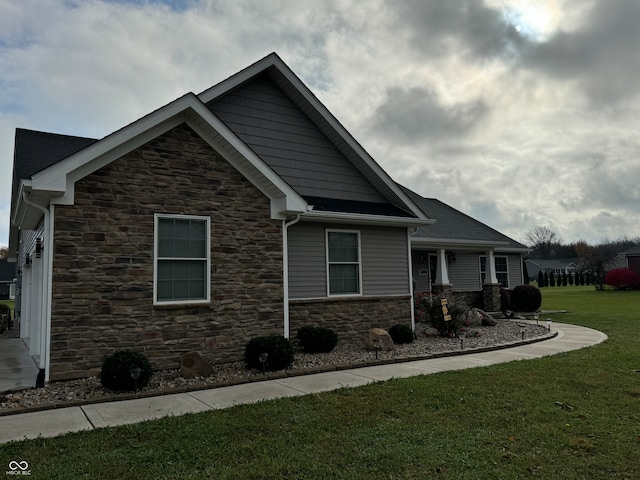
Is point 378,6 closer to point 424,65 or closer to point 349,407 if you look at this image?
point 424,65

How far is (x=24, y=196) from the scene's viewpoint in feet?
24.3

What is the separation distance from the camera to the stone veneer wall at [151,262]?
24.5ft

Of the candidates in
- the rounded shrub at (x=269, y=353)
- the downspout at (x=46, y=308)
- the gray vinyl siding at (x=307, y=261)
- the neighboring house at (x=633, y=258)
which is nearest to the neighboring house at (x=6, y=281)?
the gray vinyl siding at (x=307, y=261)

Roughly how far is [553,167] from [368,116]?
1178 centimetres

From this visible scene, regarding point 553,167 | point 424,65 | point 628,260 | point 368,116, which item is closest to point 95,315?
point 424,65

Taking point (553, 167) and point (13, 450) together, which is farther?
point (553, 167)

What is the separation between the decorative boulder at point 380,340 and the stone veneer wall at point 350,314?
0.74m

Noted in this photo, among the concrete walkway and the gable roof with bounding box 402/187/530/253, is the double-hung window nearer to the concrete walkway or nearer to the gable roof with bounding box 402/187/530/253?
the concrete walkway

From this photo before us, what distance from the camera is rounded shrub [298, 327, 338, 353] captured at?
10102 mm

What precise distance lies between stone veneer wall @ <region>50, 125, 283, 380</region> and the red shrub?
138 feet

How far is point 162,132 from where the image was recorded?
335 inches

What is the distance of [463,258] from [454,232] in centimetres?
152

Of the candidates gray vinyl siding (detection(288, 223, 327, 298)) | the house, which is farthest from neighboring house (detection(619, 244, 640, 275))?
gray vinyl siding (detection(288, 223, 327, 298))

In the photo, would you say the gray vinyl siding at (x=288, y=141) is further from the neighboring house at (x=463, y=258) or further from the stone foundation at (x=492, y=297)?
the stone foundation at (x=492, y=297)
